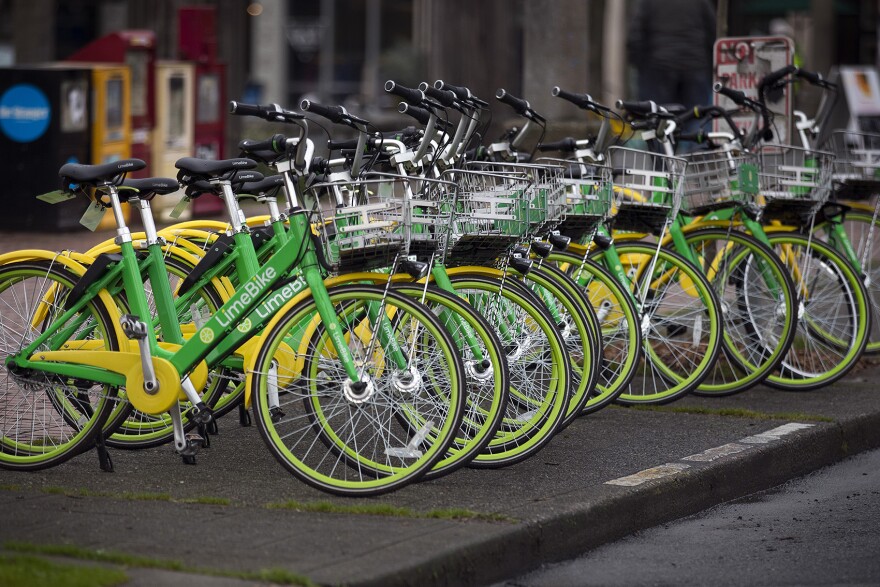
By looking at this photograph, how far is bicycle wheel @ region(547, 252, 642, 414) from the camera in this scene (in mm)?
6303

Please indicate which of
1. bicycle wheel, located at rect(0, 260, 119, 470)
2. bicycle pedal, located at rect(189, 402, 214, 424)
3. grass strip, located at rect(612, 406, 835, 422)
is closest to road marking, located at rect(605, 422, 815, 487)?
grass strip, located at rect(612, 406, 835, 422)

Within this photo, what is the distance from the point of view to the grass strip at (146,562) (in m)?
3.99

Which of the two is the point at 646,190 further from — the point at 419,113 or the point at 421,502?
the point at 421,502

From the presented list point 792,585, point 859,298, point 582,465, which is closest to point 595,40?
point 859,298

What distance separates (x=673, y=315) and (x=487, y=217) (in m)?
1.88

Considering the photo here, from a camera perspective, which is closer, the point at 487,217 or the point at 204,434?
the point at 487,217

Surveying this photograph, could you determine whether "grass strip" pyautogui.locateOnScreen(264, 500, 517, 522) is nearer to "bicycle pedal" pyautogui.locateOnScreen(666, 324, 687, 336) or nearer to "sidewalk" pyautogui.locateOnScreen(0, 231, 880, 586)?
"sidewalk" pyautogui.locateOnScreen(0, 231, 880, 586)

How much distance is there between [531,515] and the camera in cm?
477

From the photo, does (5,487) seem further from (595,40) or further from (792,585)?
(595,40)

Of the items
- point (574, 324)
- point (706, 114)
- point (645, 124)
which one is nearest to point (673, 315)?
point (645, 124)

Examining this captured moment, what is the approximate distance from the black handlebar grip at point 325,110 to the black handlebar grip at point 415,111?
0.23 metres

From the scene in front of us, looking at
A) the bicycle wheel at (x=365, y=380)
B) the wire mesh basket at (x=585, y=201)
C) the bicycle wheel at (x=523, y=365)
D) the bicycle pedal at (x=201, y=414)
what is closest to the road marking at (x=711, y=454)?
the bicycle wheel at (x=523, y=365)

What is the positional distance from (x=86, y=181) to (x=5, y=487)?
1.10 meters

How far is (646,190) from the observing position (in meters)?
6.66
